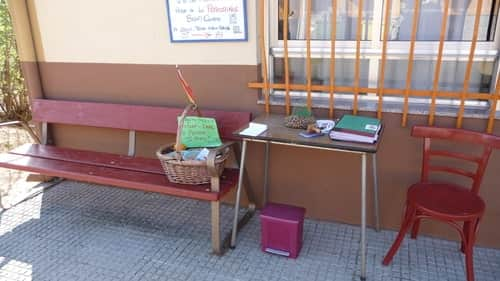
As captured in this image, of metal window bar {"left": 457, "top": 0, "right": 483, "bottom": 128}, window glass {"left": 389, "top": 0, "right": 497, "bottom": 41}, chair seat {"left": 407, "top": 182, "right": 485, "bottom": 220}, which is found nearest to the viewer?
chair seat {"left": 407, "top": 182, "right": 485, "bottom": 220}

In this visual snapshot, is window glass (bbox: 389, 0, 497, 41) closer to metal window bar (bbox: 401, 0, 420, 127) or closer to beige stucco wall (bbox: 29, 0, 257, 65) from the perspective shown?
metal window bar (bbox: 401, 0, 420, 127)

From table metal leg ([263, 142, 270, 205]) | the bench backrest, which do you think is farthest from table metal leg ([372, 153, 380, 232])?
the bench backrest

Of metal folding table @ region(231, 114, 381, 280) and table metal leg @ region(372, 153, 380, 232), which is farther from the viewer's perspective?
table metal leg @ region(372, 153, 380, 232)

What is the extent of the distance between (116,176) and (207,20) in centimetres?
126

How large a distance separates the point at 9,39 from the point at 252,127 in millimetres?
4298

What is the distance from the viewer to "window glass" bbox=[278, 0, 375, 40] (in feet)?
8.46

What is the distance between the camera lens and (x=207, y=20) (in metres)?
2.77

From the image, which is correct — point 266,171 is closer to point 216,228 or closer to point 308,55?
point 216,228

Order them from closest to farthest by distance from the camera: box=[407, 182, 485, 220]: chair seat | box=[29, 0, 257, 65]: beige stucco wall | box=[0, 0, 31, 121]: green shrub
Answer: box=[407, 182, 485, 220]: chair seat, box=[29, 0, 257, 65]: beige stucco wall, box=[0, 0, 31, 121]: green shrub

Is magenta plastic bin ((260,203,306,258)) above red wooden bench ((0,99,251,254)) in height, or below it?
below

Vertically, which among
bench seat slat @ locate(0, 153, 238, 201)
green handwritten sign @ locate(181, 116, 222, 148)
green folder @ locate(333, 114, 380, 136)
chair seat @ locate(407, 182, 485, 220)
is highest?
green folder @ locate(333, 114, 380, 136)

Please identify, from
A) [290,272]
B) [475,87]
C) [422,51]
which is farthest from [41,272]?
[475,87]

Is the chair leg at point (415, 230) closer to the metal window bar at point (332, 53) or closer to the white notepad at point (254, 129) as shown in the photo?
the metal window bar at point (332, 53)

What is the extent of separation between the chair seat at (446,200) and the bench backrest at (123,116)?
121 cm
